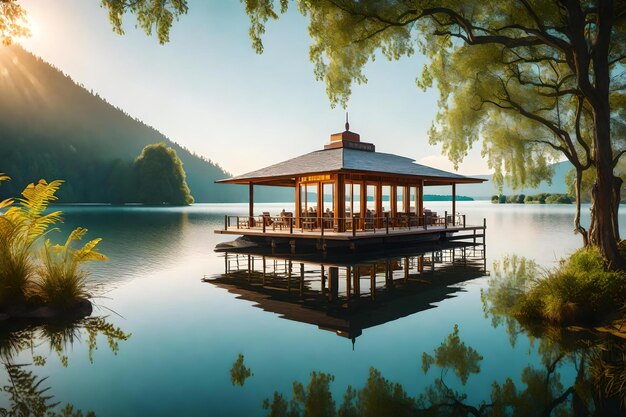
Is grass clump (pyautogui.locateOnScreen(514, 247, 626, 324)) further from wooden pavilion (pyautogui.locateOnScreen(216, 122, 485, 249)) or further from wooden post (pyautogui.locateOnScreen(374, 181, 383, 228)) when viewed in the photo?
wooden post (pyautogui.locateOnScreen(374, 181, 383, 228))

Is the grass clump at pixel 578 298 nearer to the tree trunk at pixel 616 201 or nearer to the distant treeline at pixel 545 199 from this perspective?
the tree trunk at pixel 616 201

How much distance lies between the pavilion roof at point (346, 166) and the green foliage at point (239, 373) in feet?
43.8

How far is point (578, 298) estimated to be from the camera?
32.0 feet

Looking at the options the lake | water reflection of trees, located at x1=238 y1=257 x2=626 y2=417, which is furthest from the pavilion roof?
water reflection of trees, located at x1=238 y1=257 x2=626 y2=417

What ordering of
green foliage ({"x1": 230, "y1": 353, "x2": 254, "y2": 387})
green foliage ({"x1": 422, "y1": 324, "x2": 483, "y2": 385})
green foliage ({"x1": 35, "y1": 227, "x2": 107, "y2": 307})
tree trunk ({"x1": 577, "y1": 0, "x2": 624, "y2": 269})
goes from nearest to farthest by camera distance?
green foliage ({"x1": 230, "y1": 353, "x2": 254, "y2": 387}), green foliage ({"x1": 422, "y1": 324, "x2": 483, "y2": 385}), green foliage ({"x1": 35, "y1": 227, "x2": 107, "y2": 307}), tree trunk ({"x1": 577, "y1": 0, "x2": 624, "y2": 269})

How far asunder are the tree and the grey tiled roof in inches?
2953

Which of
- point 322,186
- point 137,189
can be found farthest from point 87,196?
point 322,186

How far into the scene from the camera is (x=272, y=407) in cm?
617

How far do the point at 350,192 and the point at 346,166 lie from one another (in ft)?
11.1

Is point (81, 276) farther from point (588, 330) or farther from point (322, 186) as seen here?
point (322, 186)

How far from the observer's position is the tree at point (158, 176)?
313ft

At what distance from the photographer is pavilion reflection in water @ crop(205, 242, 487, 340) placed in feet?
37.1

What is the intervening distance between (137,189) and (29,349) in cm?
9787

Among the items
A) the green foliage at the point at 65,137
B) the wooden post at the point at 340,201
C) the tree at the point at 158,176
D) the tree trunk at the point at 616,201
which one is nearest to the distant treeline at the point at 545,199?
the tree at the point at 158,176
